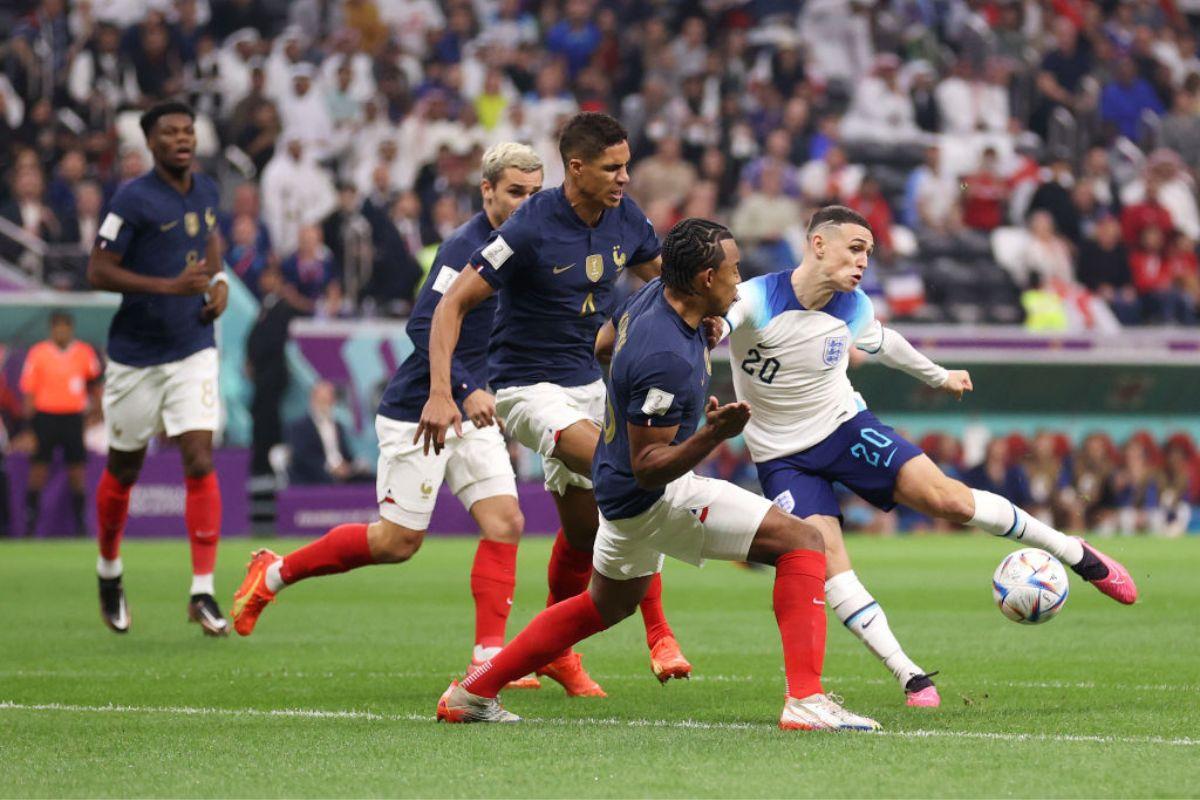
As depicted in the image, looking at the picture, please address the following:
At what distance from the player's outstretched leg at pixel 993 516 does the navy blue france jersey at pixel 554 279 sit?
1.51 meters

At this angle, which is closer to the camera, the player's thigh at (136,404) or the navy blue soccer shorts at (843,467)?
the navy blue soccer shorts at (843,467)

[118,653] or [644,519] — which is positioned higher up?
[644,519]

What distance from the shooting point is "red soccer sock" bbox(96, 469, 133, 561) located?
10992mm

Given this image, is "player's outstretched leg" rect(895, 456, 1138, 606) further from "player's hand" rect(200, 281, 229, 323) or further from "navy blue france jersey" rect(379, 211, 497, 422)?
"player's hand" rect(200, 281, 229, 323)

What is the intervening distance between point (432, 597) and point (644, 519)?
7279 millimetres

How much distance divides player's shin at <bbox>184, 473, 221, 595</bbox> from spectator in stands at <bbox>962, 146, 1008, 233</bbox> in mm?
16016

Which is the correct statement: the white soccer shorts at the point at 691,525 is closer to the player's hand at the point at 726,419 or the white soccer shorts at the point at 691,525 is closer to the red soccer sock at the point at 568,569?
the player's hand at the point at 726,419

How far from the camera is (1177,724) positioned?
6973mm

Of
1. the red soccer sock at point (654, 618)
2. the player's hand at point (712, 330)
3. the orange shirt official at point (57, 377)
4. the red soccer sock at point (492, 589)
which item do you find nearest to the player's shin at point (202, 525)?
the red soccer sock at point (492, 589)

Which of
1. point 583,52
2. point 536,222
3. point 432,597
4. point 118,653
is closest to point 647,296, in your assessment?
point 536,222

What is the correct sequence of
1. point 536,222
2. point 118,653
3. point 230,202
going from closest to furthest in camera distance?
point 536,222, point 118,653, point 230,202

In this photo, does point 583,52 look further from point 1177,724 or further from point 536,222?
point 1177,724

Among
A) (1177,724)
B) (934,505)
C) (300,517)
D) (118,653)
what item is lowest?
(300,517)

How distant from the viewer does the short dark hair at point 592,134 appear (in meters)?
7.70
